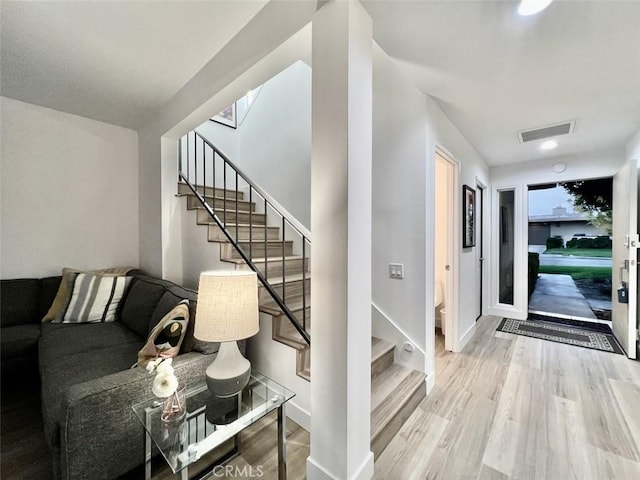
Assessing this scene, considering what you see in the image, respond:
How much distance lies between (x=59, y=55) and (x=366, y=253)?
2653mm

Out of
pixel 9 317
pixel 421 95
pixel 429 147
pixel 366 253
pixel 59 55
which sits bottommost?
pixel 9 317

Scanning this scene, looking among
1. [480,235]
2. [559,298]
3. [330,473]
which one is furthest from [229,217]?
[559,298]

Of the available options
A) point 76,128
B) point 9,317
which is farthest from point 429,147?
point 9,317

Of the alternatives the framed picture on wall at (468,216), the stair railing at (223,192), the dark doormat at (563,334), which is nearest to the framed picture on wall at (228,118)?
the stair railing at (223,192)

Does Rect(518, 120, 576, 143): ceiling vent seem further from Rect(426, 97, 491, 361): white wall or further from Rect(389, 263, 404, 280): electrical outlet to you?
Rect(389, 263, 404, 280): electrical outlet

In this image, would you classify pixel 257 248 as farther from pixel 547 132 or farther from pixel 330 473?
pixel 547 132

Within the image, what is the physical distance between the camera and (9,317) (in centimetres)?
239

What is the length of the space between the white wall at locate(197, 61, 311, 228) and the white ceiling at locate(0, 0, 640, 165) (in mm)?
1406

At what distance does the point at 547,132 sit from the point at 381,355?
3084mm

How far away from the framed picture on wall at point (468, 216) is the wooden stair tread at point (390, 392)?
163 cm

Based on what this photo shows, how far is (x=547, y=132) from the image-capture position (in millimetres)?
2945

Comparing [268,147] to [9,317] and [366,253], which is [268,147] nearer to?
[366,253]

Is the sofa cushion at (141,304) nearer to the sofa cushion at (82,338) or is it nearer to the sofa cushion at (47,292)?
the sofa cushion at (82,338)

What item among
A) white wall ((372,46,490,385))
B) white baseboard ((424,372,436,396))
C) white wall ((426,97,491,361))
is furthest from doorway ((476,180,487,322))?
white baseboard ((424,372,436,396))
